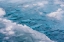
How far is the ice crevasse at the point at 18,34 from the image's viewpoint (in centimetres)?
284

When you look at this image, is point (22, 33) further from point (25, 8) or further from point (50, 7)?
point (50, 7)

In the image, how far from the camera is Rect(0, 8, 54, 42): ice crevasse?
284cm

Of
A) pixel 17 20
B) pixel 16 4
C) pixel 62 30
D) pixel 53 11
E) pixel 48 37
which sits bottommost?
pixel 48 37

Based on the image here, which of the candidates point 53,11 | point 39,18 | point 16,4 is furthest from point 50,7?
point 16,4

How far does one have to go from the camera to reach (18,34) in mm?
2953

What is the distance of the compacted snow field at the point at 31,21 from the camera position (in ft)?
9.58

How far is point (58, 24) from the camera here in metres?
3.28

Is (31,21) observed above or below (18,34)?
above

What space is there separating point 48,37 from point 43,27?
1.00 feet

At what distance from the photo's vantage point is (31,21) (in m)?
3.34

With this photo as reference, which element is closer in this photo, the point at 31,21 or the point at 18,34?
the point at 18,34

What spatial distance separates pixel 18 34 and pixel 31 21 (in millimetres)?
509

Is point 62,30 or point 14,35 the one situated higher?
point 62,30

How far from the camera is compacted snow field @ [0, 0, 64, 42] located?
2920mm
